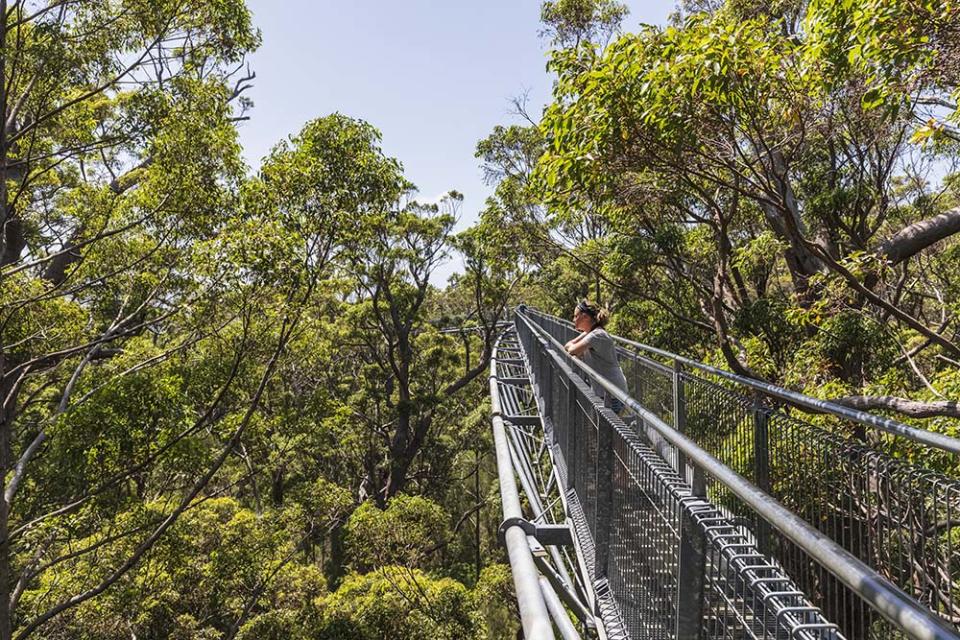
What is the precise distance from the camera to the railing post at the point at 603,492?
218 cm

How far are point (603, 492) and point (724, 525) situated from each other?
3.55ft

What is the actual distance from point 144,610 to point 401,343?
9.76 m

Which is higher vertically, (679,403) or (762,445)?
(679,403)

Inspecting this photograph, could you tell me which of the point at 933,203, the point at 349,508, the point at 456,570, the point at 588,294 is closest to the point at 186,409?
the point at 349,508

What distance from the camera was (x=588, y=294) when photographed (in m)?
15.4

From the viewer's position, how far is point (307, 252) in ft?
25.7

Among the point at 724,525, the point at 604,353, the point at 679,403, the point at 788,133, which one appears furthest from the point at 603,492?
the point at 788,133

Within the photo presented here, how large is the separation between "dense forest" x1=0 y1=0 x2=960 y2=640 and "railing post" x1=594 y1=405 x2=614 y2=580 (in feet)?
8.30

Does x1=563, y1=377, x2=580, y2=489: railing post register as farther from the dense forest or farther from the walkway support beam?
the dense forest

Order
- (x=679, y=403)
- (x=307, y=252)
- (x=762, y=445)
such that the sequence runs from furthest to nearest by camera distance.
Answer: (x=307, y=252)
(x=679, y=403)
(x=762, y=445)

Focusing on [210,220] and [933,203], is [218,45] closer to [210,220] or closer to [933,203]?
[210,220]

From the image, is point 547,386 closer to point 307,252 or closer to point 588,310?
point 588,310

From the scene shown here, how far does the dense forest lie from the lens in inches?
173

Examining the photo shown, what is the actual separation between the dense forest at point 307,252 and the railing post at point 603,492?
2531 mm
